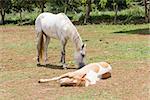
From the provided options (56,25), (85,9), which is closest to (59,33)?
(56,25)

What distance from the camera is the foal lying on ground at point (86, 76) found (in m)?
8.29

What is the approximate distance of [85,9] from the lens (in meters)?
32.3

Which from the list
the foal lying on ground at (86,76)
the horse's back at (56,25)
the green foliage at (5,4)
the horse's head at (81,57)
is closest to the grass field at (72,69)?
the foal lying on ground at (86,76)

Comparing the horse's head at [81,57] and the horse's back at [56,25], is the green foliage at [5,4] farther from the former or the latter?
the horse's head at [81,57]

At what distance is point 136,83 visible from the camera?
8.43 meters

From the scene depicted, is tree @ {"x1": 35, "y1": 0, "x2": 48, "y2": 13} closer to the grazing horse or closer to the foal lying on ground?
the grazing horse

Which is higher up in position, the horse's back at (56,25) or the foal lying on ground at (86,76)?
the horse's back at (56,25)

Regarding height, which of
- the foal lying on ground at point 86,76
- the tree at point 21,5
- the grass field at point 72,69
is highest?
the tree at point 21,5

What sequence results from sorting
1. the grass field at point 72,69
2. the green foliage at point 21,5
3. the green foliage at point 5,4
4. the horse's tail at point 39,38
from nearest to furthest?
the grass field at point 72,69, the horse's tail at point 39,38, the green foliage at point 21,5, the green foliage at point 5,4

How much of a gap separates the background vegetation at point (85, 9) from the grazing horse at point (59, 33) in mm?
18436

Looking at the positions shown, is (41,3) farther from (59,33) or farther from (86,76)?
(86,76)

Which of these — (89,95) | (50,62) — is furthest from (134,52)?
(89,95)

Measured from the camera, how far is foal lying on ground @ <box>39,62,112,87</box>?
8.29 metres

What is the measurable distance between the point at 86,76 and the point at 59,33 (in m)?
2.40
